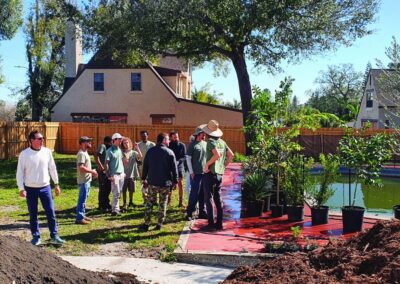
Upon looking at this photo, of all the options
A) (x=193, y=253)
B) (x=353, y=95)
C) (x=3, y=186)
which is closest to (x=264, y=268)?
(x=193, y=253)

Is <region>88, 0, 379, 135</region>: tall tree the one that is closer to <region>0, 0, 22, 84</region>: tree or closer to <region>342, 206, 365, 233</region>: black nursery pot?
<region>0, 0, 22, 84</region>: tree

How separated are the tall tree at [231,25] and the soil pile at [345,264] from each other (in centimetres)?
1585

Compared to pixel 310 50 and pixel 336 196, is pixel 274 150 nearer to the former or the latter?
pixel 336 196

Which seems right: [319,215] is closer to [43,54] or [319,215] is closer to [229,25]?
[229,25]

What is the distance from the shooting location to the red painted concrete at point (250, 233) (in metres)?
7.57

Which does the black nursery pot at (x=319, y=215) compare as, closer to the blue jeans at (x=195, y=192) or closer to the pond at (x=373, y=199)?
the blue jeans at (x=195, y=192)

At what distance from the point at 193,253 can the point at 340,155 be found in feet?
13.0

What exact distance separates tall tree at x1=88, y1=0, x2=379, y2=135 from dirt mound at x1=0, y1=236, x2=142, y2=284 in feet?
52.6

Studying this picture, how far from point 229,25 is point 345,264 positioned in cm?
1770

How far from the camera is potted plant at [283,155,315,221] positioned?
32.0 feet

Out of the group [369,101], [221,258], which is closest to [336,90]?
[369,101]

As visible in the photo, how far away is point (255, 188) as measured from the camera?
10.3m

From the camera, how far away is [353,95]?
84.4 meters

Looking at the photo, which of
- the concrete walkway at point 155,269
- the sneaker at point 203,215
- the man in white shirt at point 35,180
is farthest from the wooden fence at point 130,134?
the concrete walkway at point 155,269
